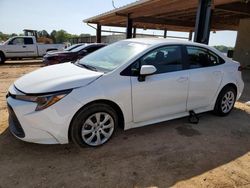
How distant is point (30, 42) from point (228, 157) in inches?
625

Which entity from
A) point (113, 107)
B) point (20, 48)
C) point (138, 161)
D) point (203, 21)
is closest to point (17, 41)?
point (20, 48)

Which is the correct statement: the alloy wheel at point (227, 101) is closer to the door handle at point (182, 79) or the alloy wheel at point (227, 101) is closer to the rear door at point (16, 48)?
the door handle at point (182, 79)

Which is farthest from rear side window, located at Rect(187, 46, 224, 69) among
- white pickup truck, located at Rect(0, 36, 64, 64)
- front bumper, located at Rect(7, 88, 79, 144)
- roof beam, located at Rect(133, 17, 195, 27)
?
white pickup truck, located at Rect(0, 36, 64, 64)

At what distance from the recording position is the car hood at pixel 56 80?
3136mm

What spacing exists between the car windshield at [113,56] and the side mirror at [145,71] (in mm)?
329

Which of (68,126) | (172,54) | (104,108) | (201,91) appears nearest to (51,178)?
(68,126)

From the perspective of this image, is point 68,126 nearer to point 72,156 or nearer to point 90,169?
point 72,156

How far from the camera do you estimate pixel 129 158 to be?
128 inches

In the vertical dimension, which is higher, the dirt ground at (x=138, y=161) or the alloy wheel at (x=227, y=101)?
the alloy wheel at (x=227, y=101)

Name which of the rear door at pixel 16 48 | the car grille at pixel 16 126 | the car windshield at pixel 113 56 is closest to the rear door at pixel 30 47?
the rear door at pixel 16 48

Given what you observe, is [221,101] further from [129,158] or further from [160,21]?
[160,21]

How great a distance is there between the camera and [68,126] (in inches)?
124

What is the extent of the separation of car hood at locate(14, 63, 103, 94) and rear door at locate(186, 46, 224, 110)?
1814mm

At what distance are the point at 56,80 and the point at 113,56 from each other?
118 centimetres
